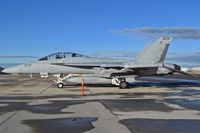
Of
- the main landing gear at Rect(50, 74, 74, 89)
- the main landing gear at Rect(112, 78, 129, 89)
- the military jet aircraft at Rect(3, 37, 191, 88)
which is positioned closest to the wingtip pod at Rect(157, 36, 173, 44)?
the military jet aircraft at Rect(3, 37, 191, 88)

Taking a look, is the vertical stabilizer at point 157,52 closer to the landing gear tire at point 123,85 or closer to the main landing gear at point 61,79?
the landing gear tire at point 123,85

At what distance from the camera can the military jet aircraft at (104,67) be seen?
26875mm

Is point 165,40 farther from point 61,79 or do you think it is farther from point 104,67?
point 61,79

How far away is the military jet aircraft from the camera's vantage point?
1058 inches

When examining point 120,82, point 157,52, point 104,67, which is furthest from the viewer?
point 157,52

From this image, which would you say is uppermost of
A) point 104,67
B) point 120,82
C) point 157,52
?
point 157,52

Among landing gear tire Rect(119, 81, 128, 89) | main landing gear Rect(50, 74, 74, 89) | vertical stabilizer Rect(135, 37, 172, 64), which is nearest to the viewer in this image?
landing gear tire Rect(119, 81, 128, 89)

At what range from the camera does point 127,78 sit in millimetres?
27406

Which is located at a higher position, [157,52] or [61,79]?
[157,52]

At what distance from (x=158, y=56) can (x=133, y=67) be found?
3.01m

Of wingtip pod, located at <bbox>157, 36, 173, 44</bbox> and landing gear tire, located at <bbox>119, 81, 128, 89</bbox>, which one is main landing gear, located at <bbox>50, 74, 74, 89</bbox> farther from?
wingtip pod, located at <bbox>157, 36, 173, 44</bbox>

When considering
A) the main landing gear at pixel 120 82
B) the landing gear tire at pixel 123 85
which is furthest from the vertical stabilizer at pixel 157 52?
the landing gear tire at pixel 123 85

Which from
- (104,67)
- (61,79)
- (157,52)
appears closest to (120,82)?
(104,67)

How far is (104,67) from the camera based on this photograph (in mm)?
26859
